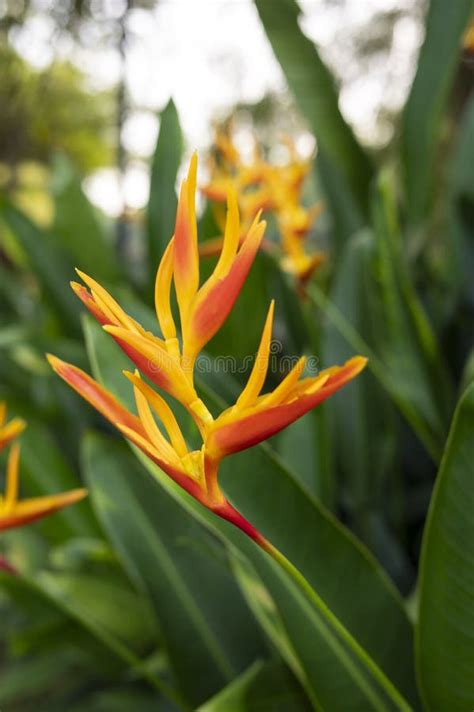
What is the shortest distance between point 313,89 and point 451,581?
0.76 meters

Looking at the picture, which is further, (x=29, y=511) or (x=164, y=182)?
(x=164, y=182)

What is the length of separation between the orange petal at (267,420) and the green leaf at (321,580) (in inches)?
8.8

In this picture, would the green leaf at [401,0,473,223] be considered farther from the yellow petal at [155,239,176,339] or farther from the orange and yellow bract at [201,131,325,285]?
the yellow petal at [155,239,176,339]

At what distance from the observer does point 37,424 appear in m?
1.09

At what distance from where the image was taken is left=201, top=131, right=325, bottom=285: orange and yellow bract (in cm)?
88

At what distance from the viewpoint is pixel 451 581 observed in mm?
441

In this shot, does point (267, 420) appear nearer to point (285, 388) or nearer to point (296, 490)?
point (285, 388)

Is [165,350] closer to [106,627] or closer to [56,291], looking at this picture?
[106,627]

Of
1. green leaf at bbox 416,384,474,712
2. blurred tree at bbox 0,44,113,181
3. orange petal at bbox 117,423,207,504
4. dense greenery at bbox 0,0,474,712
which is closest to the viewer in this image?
orange petal at bbox 117,423,207,504

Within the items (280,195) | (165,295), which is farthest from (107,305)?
(280,195)

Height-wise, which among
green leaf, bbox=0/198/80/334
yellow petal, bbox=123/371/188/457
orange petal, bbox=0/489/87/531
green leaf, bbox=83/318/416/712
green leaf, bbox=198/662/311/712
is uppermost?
yellow petal, bbox=123/371/188/457

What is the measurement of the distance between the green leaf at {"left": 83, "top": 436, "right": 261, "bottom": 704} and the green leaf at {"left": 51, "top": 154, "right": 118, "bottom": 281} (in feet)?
1.57

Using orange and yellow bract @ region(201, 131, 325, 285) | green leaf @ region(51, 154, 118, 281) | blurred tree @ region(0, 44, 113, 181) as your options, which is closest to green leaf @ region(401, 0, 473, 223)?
orange and yellow bract @ region(201, 131, 325, 285)

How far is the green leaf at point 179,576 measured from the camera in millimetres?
708
